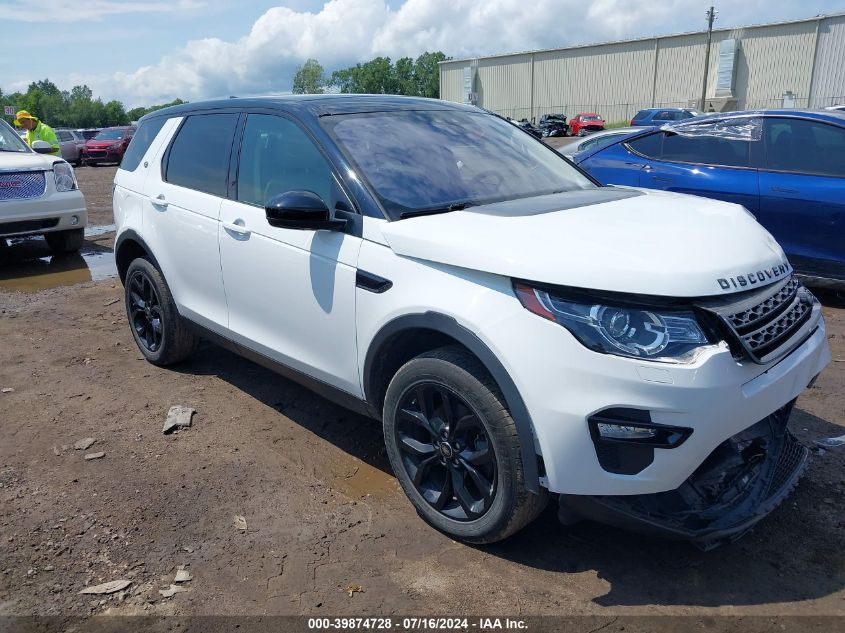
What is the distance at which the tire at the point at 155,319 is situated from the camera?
4.71 m

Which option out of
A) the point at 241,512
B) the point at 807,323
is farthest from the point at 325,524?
the point at 807,323

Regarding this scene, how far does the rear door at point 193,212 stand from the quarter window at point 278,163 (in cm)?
20

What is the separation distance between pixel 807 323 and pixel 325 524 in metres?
2.20

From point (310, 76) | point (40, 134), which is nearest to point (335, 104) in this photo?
point (40, 134)

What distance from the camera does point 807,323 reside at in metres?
2.91

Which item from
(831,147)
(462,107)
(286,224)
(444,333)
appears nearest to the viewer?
(444,333)

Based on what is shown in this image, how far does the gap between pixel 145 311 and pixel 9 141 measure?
19.7ft

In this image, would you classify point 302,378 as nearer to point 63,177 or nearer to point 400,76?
point 63,177

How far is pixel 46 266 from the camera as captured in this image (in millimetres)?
9125

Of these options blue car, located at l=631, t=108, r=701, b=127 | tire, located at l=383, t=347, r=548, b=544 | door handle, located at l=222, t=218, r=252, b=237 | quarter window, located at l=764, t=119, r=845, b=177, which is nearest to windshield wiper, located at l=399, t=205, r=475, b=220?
tire, located at l=383, t=347, r=548, b=544

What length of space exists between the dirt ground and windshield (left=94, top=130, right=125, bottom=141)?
27.4 meters

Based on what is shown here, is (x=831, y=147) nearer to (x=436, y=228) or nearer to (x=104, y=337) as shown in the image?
(x=436, y=228)

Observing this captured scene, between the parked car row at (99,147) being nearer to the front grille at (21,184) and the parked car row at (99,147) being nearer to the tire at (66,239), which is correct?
the tire at (66,239)

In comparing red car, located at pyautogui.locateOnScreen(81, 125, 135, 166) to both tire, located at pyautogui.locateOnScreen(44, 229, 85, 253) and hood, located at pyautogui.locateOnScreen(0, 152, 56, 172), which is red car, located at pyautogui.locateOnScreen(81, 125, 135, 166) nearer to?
tire, located at pyautogui.locateOnScreen(44, 229, 85, 253)
